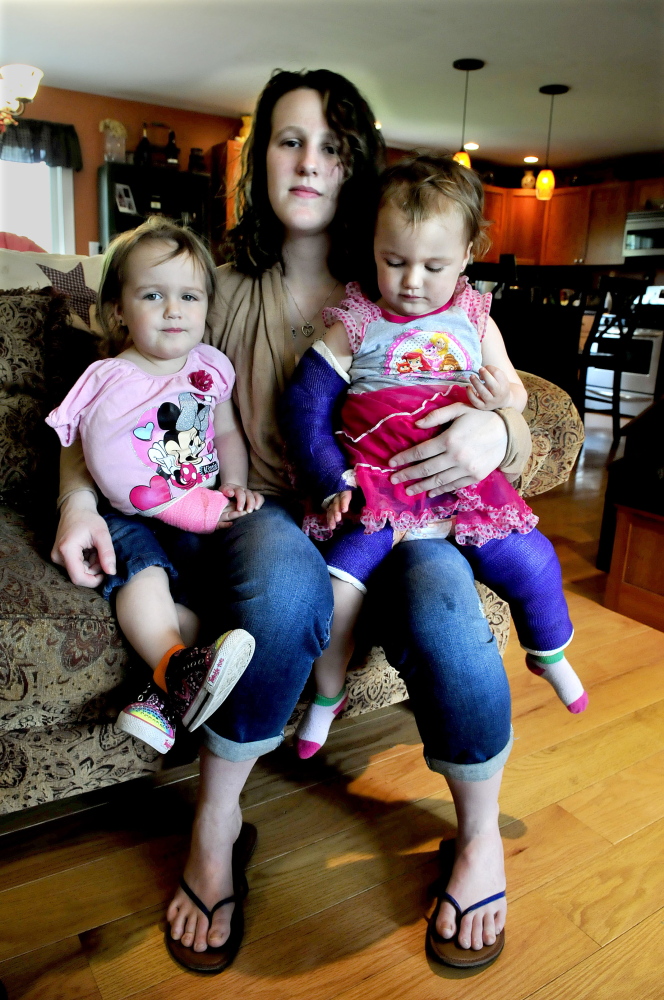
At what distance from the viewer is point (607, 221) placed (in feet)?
26.6

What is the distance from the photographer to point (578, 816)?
4.04 ft

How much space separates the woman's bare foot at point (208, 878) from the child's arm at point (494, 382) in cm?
69

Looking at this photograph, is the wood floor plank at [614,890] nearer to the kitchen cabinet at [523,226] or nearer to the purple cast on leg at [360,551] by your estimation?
the purple cast on leg at [360,551]

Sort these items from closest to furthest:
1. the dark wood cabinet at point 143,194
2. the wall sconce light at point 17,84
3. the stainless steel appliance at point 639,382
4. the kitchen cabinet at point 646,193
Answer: the wall sconce light at point 17,84, the stainless steel appliance at point 639,382, the dark wood cabinet at point 143,194, the kitchen cabinet at point 646,193

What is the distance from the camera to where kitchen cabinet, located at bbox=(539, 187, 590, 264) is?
838 centimetres

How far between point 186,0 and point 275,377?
12.8ft

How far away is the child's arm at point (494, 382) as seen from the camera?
1.08 m

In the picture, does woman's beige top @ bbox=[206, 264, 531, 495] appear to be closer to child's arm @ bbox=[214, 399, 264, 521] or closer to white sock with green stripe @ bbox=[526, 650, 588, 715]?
child's arm @ bbox=[214, 399, 264, 521]

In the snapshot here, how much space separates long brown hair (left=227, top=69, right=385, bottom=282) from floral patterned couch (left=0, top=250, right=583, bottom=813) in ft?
1.21

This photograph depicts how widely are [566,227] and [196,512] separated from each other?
28.8 ft

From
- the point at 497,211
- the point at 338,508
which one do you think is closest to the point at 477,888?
the point at 338,508

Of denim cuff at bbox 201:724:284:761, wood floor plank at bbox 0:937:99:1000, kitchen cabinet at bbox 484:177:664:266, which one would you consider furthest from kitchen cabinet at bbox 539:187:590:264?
wood floor plank at bbox 0:937:99:1000

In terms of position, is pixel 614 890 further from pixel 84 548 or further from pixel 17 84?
pixel 17 84

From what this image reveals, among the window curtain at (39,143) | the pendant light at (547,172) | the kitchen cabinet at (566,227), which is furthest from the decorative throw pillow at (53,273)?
the kitchen cabinet at (566,227)
